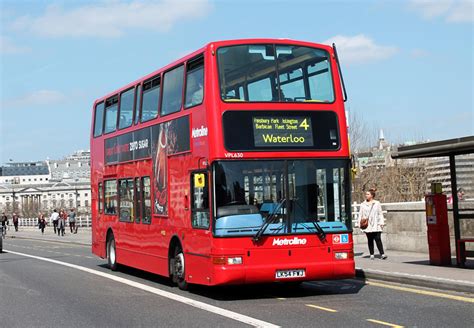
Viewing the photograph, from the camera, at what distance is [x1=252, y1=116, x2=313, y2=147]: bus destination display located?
12.6 meters

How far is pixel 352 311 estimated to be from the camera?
11.0m

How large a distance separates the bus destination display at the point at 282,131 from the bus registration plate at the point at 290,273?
201 centimetres

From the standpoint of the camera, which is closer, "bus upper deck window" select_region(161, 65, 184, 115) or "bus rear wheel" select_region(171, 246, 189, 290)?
"bus rear wheel" select_region(171, 246, 189, 290)

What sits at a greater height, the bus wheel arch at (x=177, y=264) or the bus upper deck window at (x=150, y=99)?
the bus upper deck window at (x=150, y=99)

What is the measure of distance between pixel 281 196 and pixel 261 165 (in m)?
0.58

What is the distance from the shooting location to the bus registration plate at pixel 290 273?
Answer: 12.4m

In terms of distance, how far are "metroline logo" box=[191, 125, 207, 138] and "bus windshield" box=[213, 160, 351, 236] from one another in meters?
0.66

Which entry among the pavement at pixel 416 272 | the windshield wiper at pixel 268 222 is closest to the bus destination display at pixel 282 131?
the windshield wiper at pixel 268 222

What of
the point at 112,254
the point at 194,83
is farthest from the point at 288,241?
the point at 112,254

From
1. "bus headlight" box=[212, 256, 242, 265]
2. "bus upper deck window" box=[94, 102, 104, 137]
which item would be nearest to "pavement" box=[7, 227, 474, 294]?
"bus headlight" box=[212, 256, 242, 265]

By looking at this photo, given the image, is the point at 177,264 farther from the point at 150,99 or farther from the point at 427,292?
the point at 427,292

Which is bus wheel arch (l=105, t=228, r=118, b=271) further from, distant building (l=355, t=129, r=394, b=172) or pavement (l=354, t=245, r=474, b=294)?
distant building (l=355, t=129, r=394, b=172)

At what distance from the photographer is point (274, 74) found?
13.0 meters

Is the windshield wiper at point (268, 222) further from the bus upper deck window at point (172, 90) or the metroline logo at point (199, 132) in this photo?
the bus upper deck window at point (172, 90)
